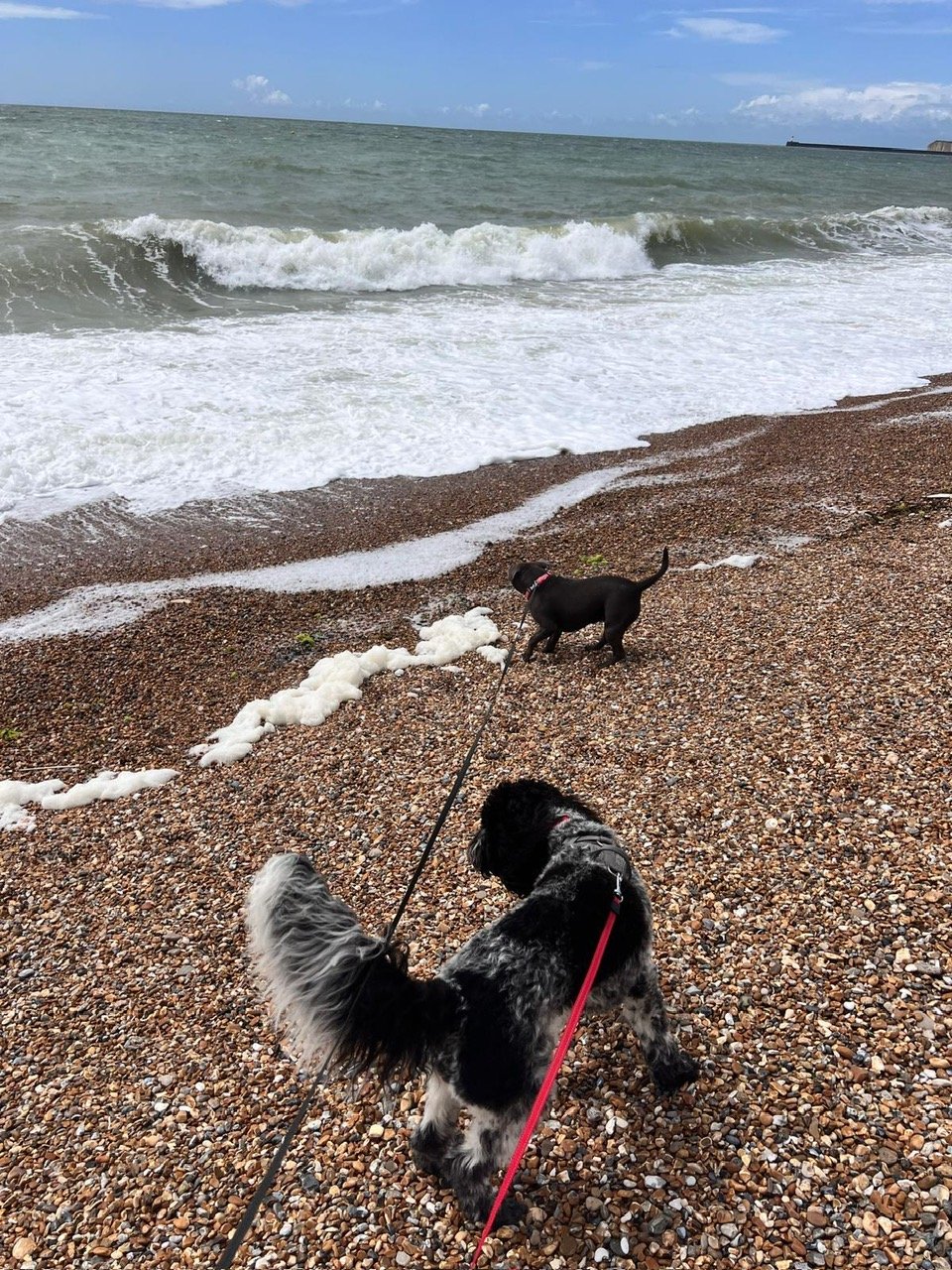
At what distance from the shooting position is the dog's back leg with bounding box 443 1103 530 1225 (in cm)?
261

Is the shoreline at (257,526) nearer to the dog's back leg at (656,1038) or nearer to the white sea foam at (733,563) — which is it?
the white sea foam at (733,563)

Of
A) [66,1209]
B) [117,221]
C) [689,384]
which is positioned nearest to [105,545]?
[66,1209]

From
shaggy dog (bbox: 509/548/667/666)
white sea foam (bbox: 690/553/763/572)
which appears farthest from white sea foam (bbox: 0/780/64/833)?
white sea foam (bbox: 690/553/763/572)

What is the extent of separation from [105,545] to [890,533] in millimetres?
9275

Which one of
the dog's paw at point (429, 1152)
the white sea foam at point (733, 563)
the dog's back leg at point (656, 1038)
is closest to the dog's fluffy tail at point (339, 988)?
the dog's paw at point (429, 1152)

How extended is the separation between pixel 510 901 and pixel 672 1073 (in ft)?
4.26

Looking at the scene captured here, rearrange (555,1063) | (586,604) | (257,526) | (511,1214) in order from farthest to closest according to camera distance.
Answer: (257,526), (586,604), (511,1214), (555,1063)

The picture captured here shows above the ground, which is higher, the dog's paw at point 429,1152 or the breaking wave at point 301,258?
the breaking wave at point 301,258

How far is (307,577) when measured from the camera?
32.1 ft

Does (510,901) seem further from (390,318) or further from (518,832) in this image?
(390,318)

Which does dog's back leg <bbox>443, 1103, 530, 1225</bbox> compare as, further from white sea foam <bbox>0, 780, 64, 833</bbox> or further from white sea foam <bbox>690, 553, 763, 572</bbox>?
white sea foam <bbox>690, 553, 763, 572</bbox>

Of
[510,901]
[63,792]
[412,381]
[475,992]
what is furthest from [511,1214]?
[412,381]

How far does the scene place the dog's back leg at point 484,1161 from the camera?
2609 millimetres

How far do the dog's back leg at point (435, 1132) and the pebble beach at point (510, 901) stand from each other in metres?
0.09
